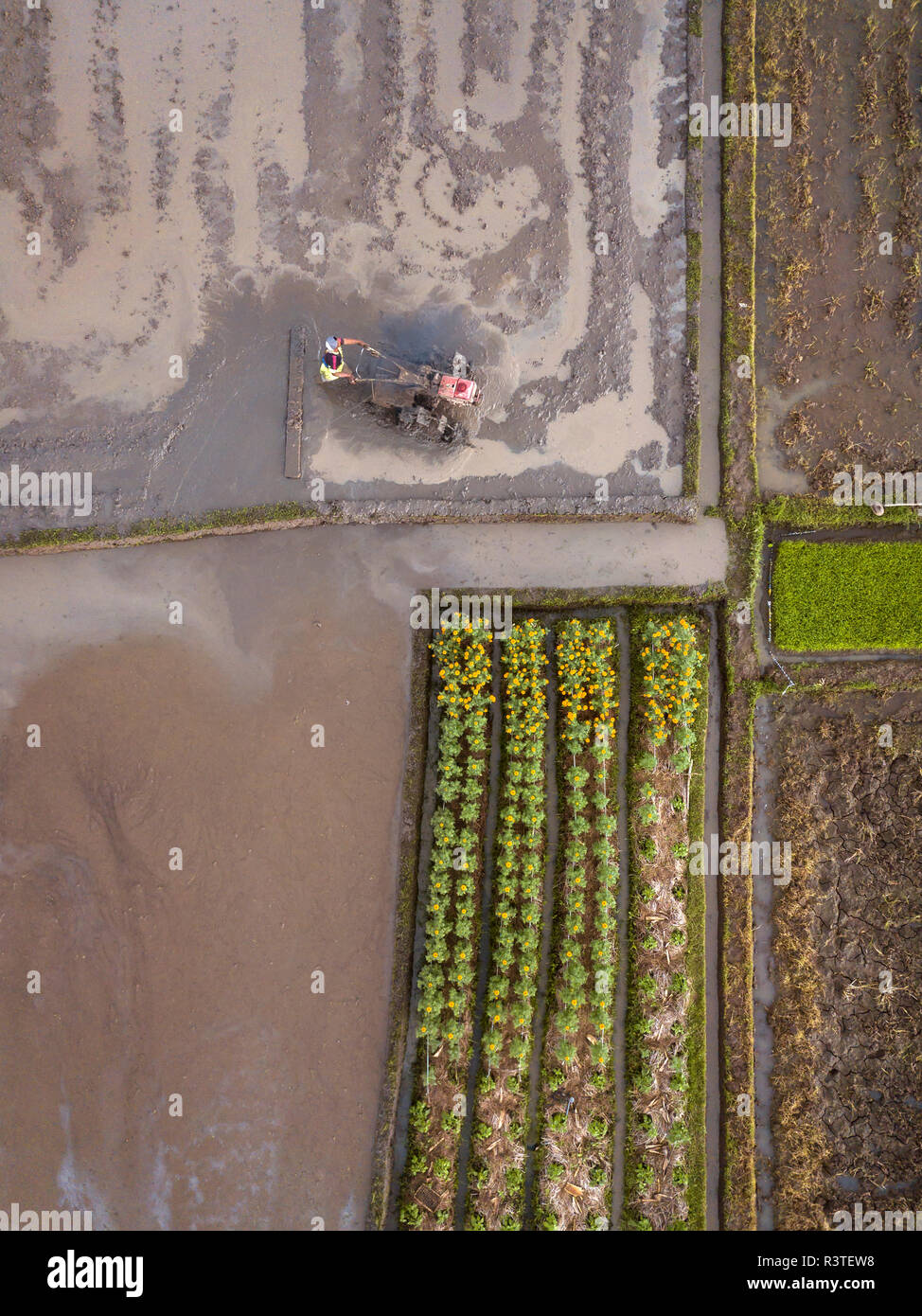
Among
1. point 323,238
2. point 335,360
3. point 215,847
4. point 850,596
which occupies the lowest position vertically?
point 215,847

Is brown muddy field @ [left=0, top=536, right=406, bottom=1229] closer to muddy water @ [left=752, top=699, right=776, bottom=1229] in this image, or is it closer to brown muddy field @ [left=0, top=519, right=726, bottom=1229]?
brown muddy field @ [left=0, top=519, right=726, bottom=1229]

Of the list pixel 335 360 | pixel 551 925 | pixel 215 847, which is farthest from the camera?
pixel 215 847

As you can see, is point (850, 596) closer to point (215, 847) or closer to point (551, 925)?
point (551, 925)

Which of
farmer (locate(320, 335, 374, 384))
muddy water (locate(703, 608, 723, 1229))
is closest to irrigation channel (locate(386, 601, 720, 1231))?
muddy water (locate(703, 608, 723, 1229))

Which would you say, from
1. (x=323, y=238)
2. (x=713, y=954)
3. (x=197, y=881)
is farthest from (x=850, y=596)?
(x=197, y=881)

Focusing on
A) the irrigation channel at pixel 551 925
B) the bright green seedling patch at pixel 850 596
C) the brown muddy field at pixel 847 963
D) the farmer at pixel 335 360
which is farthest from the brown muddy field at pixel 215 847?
the brown muddy field at pixel 847 963

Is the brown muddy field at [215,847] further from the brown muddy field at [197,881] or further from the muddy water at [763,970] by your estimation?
the muddy water at [763,970]
